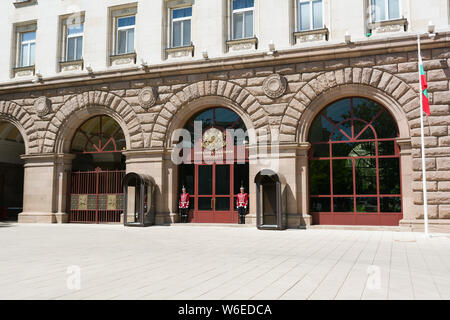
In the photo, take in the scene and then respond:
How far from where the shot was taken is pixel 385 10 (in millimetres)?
15820

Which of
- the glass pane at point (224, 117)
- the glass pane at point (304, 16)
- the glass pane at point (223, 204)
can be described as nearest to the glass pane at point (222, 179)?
the glass pane at point (223, 204)

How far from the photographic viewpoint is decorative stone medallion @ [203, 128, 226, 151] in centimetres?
1770

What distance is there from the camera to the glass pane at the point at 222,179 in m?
17.6

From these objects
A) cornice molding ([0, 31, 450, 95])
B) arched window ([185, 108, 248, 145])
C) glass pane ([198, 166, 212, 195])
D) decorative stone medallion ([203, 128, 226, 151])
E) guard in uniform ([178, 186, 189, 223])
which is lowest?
guard in uniform ([178, 186, 189, 223])

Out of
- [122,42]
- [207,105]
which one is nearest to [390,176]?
[207,105]

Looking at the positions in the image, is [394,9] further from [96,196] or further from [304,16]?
[96,196]

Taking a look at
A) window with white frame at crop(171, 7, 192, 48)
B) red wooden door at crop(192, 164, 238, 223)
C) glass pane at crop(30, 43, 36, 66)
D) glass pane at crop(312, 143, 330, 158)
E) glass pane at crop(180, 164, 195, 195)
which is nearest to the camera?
glass pane at crop(312, 143, 330, 158)

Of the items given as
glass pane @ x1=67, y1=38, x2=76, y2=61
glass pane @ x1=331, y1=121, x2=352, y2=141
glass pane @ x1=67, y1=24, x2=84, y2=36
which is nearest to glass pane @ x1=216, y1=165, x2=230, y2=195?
glass pane @ x1=331, y1=121, x2=352, y2=141

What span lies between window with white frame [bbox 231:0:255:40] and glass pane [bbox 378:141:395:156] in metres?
6.93

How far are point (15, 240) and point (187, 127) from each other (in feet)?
28.4

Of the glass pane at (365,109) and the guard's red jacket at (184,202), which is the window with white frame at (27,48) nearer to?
the guard's red jacket at (184,202)

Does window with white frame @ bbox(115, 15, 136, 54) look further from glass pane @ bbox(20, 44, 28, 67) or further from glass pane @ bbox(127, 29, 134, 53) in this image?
glass pane @ bbox(20, 44, 28, 67)

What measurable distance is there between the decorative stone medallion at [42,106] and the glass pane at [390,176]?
593 inches
